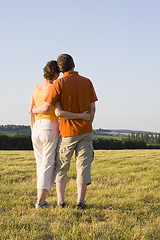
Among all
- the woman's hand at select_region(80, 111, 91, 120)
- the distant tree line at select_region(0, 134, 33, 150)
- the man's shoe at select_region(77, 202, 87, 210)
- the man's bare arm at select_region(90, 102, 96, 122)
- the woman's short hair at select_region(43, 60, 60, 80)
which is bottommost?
the distant tree line at select_region(0, 134, 33, 150)

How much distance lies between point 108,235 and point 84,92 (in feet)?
8.48

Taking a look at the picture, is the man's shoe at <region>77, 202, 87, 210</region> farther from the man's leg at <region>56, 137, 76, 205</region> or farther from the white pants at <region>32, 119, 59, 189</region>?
the white pants at <region>32, 119, 59, 189</region>

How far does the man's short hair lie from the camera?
203 inches

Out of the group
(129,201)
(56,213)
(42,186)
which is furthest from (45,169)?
(129,201)

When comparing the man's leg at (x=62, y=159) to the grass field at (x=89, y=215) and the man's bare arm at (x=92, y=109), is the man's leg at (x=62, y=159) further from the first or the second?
the man's bare arm at (x=92, y=109)

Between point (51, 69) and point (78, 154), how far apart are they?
1.75 meters

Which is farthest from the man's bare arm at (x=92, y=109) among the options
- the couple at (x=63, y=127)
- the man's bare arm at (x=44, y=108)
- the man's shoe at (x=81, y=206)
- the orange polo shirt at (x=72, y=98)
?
the man's shoe at (x=81, y=206)

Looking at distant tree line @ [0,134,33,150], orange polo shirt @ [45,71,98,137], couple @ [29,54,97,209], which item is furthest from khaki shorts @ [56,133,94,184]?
distant tree line @ [0,134,33,150]

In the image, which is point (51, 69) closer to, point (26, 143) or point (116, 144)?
point (26, 143)

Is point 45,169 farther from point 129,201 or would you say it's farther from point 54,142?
point 129,201

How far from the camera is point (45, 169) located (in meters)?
5.28

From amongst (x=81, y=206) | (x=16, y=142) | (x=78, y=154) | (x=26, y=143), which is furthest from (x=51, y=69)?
(x=16, y=142)

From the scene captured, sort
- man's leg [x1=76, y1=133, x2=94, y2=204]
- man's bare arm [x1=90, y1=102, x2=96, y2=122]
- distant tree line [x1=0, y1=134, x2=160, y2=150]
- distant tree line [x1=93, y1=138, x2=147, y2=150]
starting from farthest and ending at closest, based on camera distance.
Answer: distant tree line [x1=93, y1=138, x2=147, y2=150]
distant tree line [x1=0, y1=134, x2=160, y2=150]
man's bare arm [x1=90, y1=102, x2=96, y2=122]
man's leg [x1=76, y1=133, x2=94, y2=204]

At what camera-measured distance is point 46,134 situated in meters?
5.18
